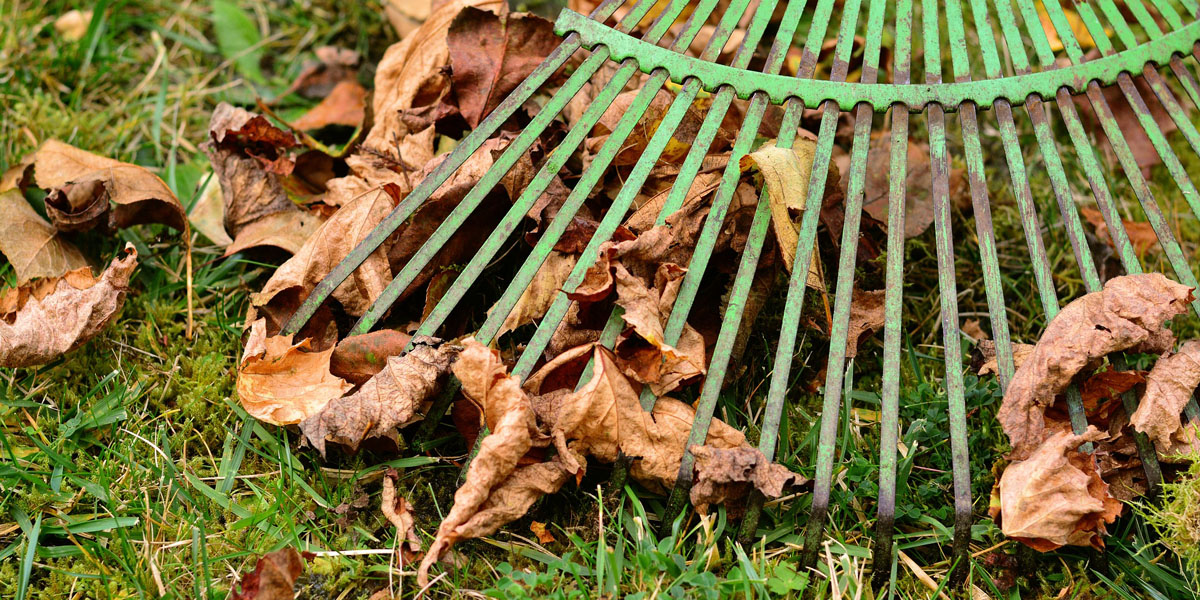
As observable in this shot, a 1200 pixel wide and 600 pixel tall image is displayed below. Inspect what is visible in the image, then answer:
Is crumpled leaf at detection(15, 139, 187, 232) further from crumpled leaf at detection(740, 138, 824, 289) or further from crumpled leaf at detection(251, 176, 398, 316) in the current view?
crumpled leaf at detection(740, 138, 824, 289)

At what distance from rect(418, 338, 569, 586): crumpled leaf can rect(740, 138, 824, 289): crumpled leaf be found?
500 millimetres

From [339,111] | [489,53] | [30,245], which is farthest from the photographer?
[339,111]

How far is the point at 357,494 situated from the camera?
1.50 meters

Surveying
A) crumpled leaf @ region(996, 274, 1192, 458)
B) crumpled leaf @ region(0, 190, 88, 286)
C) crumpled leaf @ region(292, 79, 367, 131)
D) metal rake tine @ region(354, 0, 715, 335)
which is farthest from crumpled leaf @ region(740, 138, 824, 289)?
crumpled leaf @ region(0, 190, 88, 286)

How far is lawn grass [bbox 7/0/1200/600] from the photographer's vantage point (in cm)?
137

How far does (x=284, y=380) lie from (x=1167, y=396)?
140 centimetres

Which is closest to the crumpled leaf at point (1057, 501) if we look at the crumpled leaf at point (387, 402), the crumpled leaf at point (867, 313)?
the crumpled leaf at point (867, 313)

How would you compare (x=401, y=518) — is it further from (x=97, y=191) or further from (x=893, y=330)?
(x=97, y=191)

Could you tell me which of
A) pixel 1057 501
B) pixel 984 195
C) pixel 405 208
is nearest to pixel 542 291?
pixel 405 208

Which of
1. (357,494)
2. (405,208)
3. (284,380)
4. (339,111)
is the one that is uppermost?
(405,208)

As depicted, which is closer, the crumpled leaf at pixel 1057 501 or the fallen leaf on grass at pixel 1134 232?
the crumpled leaf at pixel 1057 501

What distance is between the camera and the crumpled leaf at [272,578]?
1291 mm

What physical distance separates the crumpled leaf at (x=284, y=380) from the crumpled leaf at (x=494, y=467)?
0.79 ft

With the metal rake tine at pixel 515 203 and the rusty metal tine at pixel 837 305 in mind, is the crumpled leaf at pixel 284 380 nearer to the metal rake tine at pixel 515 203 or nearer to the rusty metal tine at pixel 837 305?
the metal rake tine at pixel 515 203
